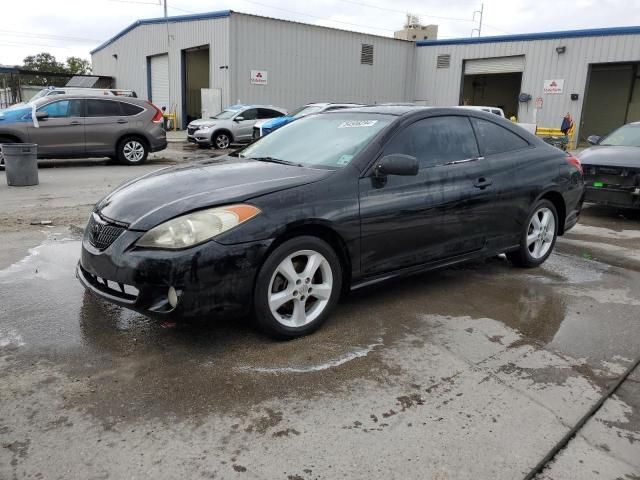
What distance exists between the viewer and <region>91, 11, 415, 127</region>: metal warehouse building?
80.8 ft

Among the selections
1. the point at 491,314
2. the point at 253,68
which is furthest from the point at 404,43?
the point at 491,314

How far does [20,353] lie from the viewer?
3.37 metres

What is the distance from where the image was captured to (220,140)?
19172 mm

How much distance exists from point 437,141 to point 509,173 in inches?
35.1

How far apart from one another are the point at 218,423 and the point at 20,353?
1.51 meters

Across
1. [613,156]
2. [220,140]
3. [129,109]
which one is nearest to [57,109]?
[129,109]

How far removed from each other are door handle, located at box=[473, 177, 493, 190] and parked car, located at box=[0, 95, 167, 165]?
10820mm

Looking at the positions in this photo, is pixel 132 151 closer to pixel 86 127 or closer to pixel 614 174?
pixel 86 127

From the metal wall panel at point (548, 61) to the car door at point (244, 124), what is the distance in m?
14.0

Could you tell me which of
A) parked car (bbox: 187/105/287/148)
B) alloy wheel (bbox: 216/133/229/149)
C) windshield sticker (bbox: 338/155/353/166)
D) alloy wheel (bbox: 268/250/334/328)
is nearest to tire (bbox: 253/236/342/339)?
alloy wheel (bbox: 268/250/334/328)

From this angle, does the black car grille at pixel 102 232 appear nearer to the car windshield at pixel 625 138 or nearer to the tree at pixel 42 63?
the car windshield at pixel 625 138

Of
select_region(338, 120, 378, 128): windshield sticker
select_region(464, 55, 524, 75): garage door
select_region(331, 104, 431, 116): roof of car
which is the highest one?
select_region(464, 55, 524, 75): garage door

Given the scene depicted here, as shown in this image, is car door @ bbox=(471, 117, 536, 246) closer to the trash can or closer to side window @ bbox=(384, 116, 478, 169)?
side window @ bbox=(384, 116, 478, 169)

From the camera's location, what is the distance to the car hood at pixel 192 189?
3326mm
